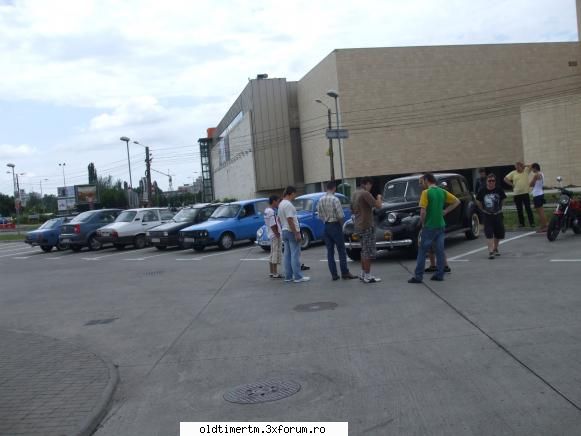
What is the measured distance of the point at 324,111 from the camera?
49.9 m

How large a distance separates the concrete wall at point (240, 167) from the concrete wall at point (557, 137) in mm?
→ 27224

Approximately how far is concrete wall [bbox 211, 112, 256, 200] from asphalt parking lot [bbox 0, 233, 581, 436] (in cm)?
4693

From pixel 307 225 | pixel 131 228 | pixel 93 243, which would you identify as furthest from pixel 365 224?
pixel 93 243

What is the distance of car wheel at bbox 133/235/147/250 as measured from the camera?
2398 centimetres

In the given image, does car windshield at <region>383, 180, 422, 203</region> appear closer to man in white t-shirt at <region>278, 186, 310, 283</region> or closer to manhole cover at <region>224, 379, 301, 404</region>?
man in white t-shirt at <region>278, 186, 310, 283</region>

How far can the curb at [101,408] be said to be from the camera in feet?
15.8

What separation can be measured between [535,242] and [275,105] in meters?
45.3

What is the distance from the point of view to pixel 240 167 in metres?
67.2

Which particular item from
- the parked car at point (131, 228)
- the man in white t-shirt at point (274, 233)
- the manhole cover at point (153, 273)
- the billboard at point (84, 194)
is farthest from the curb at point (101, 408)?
the billboard at point (84, 194)

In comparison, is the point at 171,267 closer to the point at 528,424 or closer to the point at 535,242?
the point at 535,242

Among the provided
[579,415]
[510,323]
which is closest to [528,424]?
[579,415]

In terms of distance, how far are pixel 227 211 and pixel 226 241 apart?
4.34 ft

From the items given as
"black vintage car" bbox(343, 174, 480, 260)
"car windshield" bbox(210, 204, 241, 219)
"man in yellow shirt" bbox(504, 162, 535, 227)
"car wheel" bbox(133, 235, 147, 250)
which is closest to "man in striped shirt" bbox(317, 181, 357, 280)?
"black vintage car" bbox(343, 174, 480, 260)

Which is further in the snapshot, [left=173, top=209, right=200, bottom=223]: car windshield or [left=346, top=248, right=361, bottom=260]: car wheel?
[left=173, top=209, right=200, bottom=223]: car windshield
